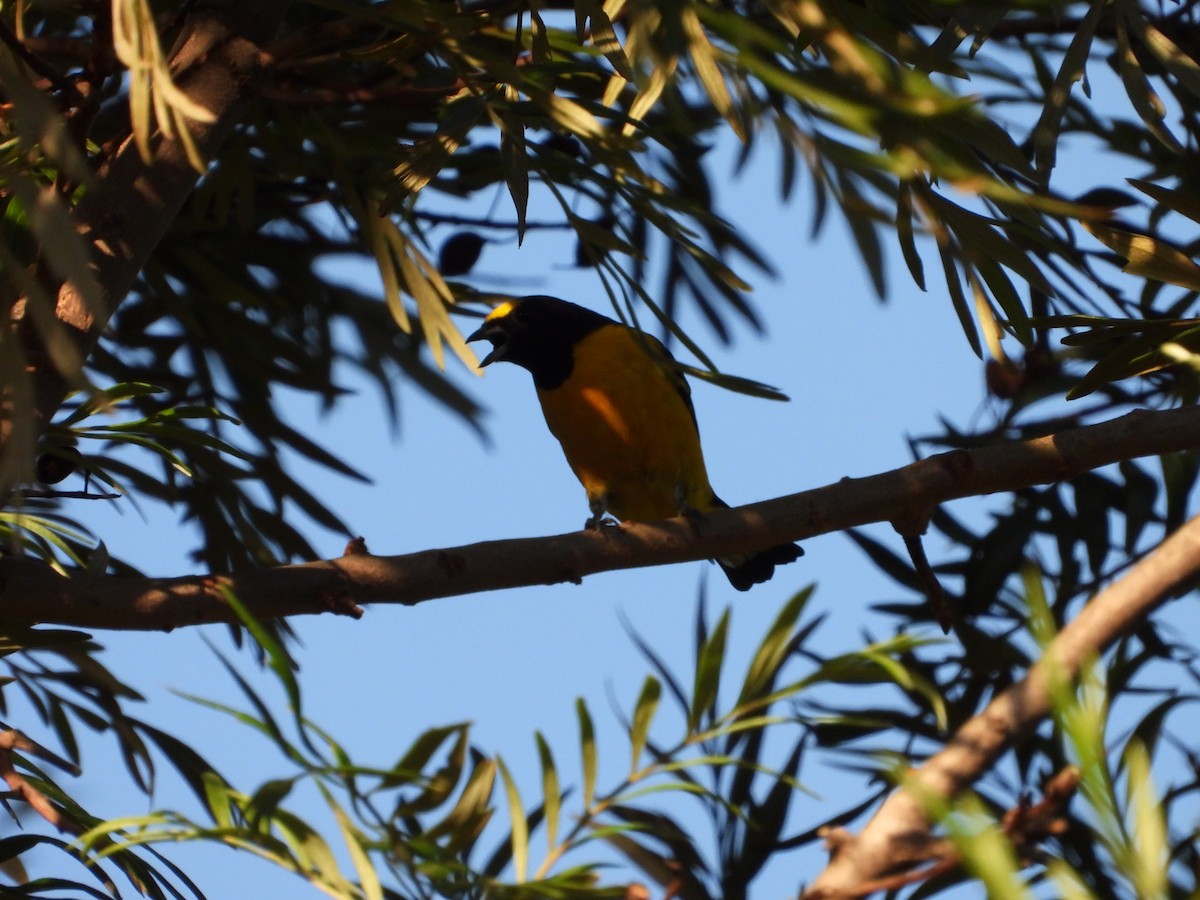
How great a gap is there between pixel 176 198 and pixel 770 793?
1.30 metres

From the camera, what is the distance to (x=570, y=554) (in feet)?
6.13

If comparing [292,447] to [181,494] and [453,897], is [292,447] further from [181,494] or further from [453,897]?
[453,897]

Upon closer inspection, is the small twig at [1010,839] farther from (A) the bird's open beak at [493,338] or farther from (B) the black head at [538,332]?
(A) the bird's open beak at [493,338]

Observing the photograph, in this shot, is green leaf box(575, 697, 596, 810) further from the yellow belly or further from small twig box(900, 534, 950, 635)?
the yellow belly

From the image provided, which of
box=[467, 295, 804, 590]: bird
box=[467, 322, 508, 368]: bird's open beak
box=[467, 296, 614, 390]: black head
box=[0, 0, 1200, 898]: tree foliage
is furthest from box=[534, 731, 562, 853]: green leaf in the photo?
box=[467, 322, 508, 368]: bird's open beak

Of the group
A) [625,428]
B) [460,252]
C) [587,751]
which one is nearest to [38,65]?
[587,751]

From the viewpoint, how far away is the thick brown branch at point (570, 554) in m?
1.70

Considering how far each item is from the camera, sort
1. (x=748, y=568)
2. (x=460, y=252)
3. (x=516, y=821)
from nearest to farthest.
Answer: (x=516, y=821) → (x=460, y=252) → (x=748, y=568)

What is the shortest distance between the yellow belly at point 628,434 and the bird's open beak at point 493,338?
1.67 ft

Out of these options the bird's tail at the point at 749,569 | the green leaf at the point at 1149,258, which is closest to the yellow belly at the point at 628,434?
the bird's tail at the point at 749,569

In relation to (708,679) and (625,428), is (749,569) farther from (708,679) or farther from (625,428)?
(708,679)

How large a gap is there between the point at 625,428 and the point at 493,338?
896 millimetres

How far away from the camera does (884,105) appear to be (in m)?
0.89

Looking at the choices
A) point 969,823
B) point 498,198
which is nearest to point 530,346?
point 498,198
